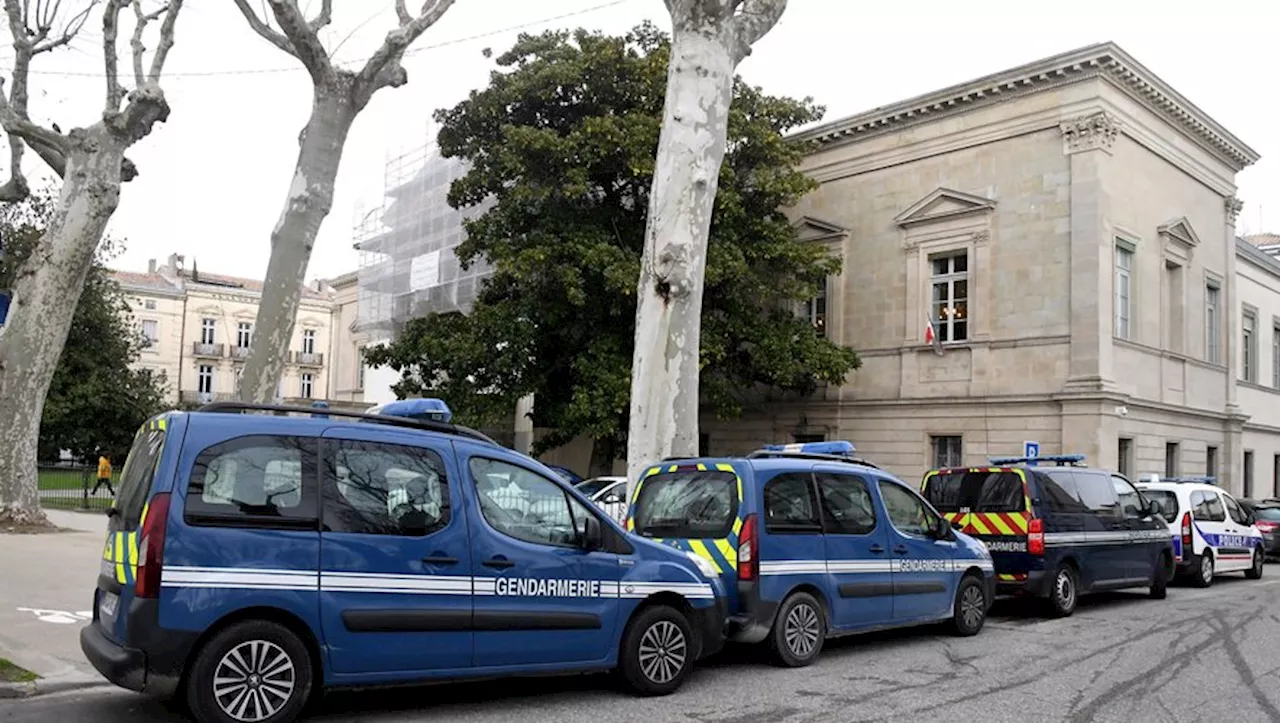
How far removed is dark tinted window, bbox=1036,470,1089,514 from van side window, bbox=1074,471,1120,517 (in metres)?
0.11

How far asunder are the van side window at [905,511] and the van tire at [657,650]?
2.94 meters

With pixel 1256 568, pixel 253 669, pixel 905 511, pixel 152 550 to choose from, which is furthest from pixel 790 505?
pixel 1256 568

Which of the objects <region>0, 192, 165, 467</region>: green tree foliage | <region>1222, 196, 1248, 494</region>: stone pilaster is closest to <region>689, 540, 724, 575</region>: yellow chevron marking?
<region>1222, 196, 1248, 494</region>: stone pilaster

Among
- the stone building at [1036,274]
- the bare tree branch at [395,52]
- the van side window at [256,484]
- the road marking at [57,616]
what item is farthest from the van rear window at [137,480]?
the stone building at [1036,274]

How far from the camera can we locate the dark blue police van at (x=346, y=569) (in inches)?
221

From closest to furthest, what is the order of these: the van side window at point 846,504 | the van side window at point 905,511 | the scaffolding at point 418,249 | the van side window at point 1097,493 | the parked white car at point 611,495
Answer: the van side window at point 846,504 → the van side window at point 905,511 → the van side window at point 1097,493 → the parked white car at point 611,495 → the scaffolding at point 418,249

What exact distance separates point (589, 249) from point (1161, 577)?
12901mm

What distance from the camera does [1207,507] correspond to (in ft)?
54.3

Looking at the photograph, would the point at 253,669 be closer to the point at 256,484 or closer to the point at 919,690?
the point at 256,484

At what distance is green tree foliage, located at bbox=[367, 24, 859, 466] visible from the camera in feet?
73.0

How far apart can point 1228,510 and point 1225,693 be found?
1054 cm

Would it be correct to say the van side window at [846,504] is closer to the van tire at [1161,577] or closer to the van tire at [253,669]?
the van tire at [253,669]

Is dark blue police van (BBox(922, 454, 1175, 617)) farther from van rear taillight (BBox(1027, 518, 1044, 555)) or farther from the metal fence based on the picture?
the metal fence

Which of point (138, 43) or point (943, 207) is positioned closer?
point (138, 43)
